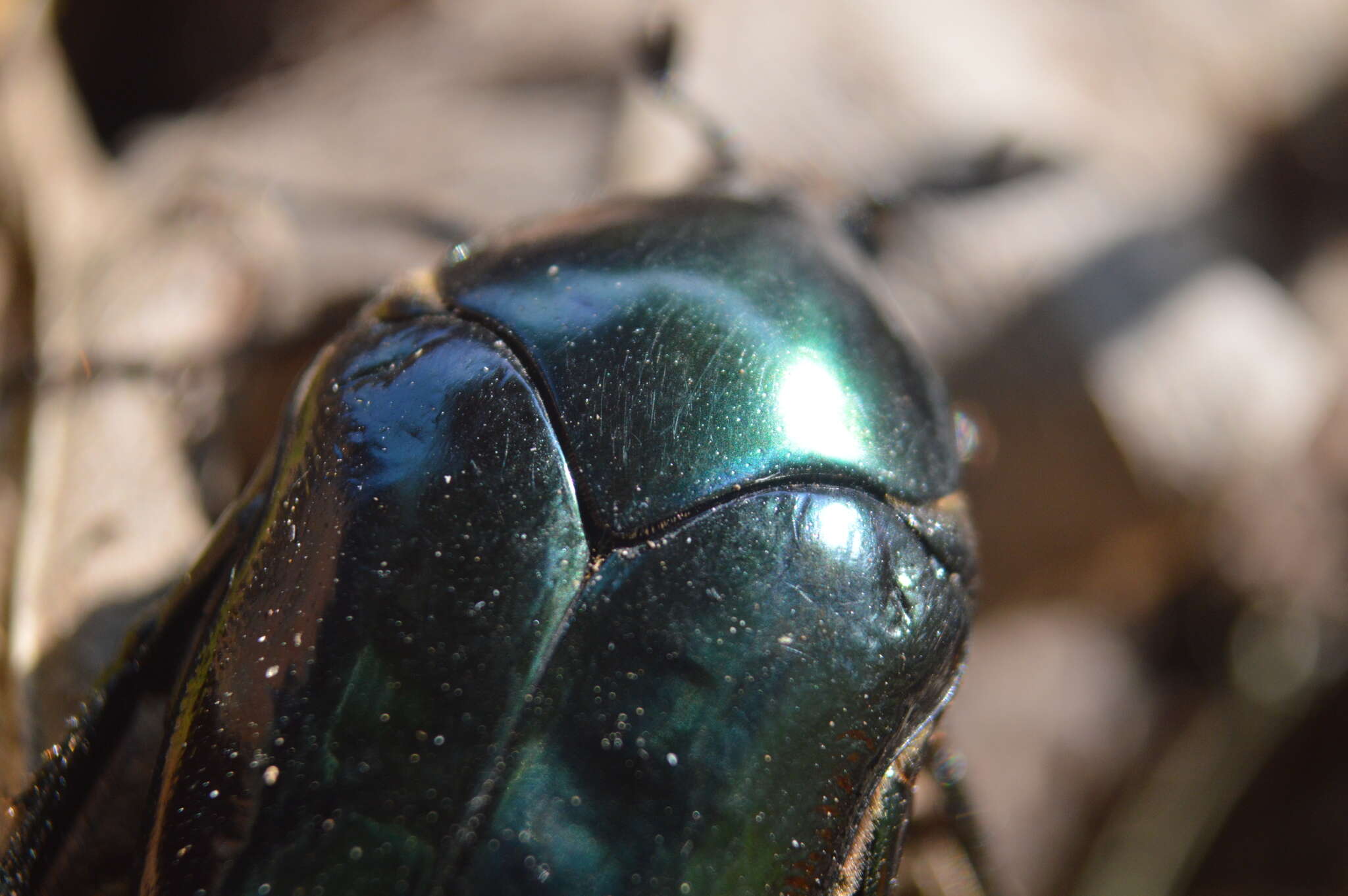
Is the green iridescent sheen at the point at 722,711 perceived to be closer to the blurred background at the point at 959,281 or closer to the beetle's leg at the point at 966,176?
the blurred background at the point at 959,281

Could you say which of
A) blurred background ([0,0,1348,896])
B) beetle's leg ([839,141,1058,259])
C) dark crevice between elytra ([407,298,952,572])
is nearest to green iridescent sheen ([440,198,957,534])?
dark crevice between elytra ([407,298,952,572])

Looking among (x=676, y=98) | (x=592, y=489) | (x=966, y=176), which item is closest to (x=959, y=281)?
(x=966, y=176)

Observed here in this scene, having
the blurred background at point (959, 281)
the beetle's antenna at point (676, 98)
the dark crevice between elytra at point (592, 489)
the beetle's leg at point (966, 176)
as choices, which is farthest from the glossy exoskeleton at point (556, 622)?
the beetle's leg at point (966, 176)

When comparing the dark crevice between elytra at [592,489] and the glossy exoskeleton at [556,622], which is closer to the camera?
the glossy exoskeleton at [556,622]

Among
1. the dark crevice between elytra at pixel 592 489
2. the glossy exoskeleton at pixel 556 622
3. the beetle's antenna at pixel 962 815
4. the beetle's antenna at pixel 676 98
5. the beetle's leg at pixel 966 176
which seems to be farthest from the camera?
the beetle's leg at pixel 966 176

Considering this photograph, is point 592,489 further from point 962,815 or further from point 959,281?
point 959,281

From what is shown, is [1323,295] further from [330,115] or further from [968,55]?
[330,115]
